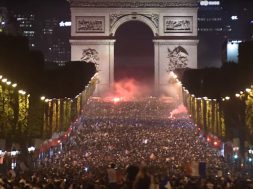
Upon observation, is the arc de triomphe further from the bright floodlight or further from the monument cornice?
the bright floodlight

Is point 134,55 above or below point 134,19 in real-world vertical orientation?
below

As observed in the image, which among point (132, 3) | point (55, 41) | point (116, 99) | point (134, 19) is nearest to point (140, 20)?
point (134, 19)

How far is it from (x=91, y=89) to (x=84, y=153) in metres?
39.1

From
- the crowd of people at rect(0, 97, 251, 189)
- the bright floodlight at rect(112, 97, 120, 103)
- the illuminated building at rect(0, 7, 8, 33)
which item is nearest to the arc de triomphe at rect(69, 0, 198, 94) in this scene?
the bright floodlight at rect(112, 97, 120, 103)

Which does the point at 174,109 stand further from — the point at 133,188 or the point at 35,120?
the point at 133,188

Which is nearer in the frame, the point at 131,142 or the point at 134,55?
the point at 131,142

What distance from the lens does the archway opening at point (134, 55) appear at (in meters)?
111

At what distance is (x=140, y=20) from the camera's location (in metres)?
105

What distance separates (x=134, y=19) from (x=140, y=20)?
2.22 feet

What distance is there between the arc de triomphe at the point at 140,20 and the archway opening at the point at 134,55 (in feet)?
18.2

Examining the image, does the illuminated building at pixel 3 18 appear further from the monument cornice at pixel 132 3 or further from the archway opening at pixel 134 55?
the monument cornice at pixel 132 3

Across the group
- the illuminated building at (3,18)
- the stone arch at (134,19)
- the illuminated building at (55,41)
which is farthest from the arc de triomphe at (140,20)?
the illuminated building at (55,41)

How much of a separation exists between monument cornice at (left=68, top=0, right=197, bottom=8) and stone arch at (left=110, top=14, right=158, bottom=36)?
46.8 inches

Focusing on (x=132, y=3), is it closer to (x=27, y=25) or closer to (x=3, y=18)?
(x=3, y=18)
